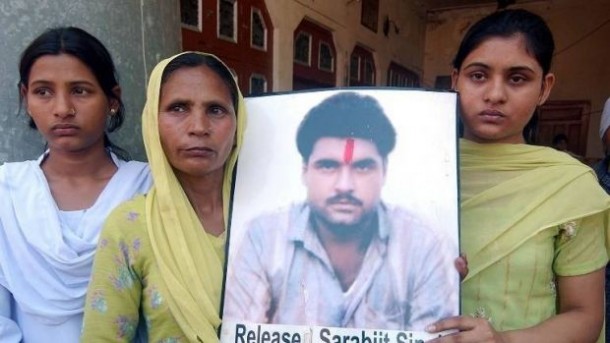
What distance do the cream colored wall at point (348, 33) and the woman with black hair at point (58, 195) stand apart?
351cm

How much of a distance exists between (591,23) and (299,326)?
8.48 meters

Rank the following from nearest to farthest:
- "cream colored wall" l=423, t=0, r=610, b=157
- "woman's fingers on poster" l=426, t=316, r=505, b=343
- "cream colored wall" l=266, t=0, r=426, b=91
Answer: "woman's fingers on poster" l=426, t=316, r=505, b=343
"cream colored wall" l=266, t=0, r=426, b=91
"cream colored wall" l=423, t=0, r=610, b=157

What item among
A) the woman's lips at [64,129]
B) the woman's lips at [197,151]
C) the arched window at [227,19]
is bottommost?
the woman's lips at [197,151]

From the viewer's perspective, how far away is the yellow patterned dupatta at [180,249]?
1.13m

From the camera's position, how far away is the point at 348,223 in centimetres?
121

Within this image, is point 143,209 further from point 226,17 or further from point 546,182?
point 226,17

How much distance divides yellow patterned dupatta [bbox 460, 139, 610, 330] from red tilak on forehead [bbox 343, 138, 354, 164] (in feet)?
0.99

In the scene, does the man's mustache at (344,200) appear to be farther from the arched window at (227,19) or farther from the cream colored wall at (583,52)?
the cream colored wall at (583,52)

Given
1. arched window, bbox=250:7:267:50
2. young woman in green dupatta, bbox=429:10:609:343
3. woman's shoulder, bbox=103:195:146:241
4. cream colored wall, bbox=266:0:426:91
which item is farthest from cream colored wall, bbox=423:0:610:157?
woman's shoulder, bbox=103:195:146:241

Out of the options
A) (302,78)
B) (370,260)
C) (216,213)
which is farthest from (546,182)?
(302,78)

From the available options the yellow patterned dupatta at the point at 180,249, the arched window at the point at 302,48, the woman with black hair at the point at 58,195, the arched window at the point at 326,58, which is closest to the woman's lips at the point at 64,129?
the woman with black hair at the point at 58,195

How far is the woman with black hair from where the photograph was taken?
133 cm

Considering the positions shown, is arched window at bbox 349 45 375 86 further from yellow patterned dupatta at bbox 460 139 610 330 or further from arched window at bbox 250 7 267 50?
yellow patterned dupatta at bbox 460 139 610 330

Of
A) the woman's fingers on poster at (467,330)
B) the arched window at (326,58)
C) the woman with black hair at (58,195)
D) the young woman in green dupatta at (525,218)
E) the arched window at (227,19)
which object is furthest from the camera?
the arched window at (326,58)
